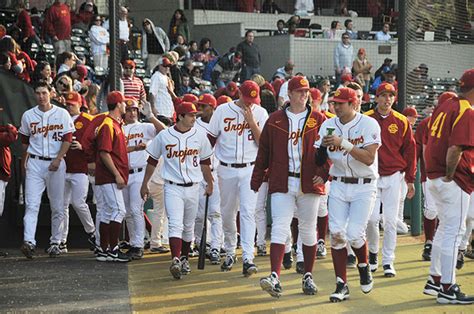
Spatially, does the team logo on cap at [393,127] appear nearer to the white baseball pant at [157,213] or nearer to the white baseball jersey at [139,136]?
the white baseball jersey at [139,136]

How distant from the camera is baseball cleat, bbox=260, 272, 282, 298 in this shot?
9156 mm

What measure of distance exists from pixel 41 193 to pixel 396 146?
441 cm

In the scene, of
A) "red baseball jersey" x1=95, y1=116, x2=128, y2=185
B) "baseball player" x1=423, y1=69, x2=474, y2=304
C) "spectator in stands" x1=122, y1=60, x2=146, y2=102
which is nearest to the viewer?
"baseball player" x1=423, y1=69, x2=474, y2=304

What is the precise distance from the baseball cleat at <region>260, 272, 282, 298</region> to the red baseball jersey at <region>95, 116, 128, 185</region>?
11.7ft

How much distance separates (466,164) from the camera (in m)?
9.16

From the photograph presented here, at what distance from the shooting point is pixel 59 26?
20.0 m

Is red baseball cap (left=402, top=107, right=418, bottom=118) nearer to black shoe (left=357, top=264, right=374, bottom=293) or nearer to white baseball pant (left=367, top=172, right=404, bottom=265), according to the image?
white baseball pant (left=367, top=172, right=404, bottom=265)

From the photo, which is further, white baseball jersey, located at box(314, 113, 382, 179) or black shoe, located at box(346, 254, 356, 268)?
black shoe, located at box(346, 254, 356, 268)

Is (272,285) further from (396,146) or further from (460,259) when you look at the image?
(460,259)

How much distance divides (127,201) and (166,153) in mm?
1803

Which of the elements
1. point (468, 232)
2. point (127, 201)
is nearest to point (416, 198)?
point (468, 232)

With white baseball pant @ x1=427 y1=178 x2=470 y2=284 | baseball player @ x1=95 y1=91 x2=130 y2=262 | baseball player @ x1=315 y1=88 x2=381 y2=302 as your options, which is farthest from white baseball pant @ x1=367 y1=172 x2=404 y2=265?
baseball player @ x1=95 y1=91 x2=130 y2=262

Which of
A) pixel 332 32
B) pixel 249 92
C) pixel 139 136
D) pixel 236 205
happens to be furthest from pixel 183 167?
pixel 332 32

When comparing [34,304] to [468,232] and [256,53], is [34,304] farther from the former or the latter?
[256,53]
